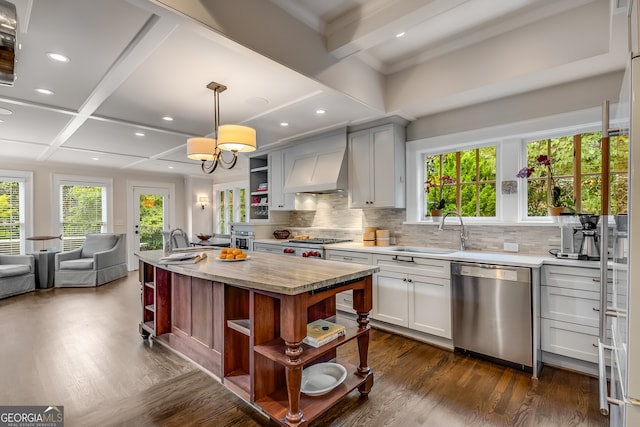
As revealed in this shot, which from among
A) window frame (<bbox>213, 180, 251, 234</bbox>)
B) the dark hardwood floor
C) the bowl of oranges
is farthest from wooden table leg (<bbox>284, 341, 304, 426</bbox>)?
window frame (<bbox>213, 180, 251, 234</bbox>)

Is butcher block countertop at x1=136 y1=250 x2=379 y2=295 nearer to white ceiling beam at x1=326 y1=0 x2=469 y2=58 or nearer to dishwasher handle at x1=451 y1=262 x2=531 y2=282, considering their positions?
dishwasher handle at x1=451 y1=262 x2=531 y2=282

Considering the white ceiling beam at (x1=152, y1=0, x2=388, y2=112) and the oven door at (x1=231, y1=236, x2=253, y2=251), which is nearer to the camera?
the white ceiling beam at (x1=152, y1=0, x2=388, y2=112)

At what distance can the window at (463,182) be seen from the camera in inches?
136

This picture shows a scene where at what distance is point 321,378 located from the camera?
7.00 ft

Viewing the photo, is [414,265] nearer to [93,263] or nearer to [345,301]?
[345,301]

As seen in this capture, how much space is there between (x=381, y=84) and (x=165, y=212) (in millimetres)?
6747

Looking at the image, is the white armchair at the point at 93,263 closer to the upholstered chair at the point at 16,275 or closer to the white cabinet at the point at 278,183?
the upholstered chair at the point at 16,275

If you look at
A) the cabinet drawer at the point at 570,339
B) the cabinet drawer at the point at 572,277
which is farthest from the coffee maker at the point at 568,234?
the cabinet drawer at the point at 570,339

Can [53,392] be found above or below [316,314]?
below

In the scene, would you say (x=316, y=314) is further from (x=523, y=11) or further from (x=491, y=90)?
(x=523, y=11)

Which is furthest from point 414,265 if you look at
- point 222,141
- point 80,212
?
point 80,212

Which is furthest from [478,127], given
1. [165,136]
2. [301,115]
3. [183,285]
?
[165,136]

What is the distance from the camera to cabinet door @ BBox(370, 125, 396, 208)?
3.73 m

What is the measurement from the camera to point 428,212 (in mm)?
3887
